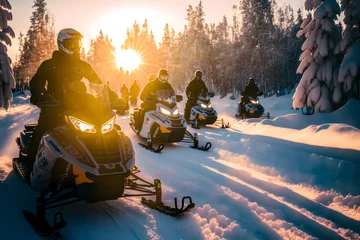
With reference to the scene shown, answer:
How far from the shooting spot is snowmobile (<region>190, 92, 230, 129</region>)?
1222 cm

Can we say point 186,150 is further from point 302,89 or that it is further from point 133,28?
point 133,28

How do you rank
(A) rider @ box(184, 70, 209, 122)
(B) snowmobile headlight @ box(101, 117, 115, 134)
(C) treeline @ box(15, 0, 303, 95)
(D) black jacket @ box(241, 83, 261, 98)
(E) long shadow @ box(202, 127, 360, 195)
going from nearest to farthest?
(B) snowmobile headlight @ box(101, 117, 115, 134), (E) long shadow @ box(202, 127, 360, 195), (A) rider @ box(184, 70, 209, 122), (D) black jacket @ box(241, 83, 261, 98), (C) treeline @ box(15, 0, 303, 95)

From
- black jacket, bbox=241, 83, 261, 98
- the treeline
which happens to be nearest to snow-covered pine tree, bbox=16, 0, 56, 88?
the treeline

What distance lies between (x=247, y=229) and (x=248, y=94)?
1352 cm

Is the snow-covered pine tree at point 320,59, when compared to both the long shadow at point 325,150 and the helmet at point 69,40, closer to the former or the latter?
the long shadow at point 325,150

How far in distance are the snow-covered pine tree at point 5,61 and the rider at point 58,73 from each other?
639 inches

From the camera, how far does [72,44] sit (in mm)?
4258

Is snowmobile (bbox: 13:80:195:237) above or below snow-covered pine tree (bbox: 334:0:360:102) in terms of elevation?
below

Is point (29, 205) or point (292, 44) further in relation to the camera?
point (292, 44)

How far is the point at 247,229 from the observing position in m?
3.37

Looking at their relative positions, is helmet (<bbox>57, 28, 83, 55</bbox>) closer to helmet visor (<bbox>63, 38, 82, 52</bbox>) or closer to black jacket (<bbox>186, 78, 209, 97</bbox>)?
helmet visor (<bbox>63, 38, 82, 52</bbox>)

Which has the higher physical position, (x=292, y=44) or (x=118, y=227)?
(x=292, y=44)

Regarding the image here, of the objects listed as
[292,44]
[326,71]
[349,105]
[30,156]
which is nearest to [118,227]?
[30,156]

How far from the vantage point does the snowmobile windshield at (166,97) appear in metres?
8.45
